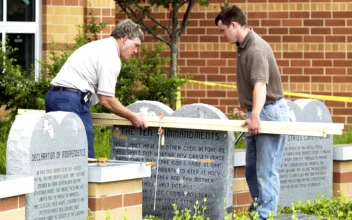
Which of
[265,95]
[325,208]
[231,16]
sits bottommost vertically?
[325,208]

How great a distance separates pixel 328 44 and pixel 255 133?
24.3 feet

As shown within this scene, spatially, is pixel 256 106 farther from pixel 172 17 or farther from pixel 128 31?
pixel 172 17

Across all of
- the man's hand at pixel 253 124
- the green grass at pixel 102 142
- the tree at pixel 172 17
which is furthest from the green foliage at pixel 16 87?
the man's hand at pixel 253 124

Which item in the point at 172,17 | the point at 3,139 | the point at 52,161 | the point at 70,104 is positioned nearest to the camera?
the point at 52,161

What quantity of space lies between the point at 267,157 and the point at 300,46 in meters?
7.18

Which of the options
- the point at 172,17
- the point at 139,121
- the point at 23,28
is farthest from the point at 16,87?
the point at 139,121

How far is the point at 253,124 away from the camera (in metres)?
9.40

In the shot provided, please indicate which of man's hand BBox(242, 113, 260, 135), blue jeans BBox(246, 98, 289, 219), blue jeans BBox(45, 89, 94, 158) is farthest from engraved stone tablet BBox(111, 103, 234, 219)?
blue jeans BBox(45, 89, 94, 158)

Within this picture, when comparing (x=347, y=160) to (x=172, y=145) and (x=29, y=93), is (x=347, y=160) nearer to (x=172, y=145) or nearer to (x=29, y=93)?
(x=172, y=145)

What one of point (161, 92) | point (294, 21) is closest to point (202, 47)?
point (294, 21)

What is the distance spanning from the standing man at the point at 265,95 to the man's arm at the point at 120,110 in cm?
91

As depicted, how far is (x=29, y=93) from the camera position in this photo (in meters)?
13.8

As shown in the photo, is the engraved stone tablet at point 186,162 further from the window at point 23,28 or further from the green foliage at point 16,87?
the window at point 23,28

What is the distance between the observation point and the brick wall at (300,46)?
54.4ft
